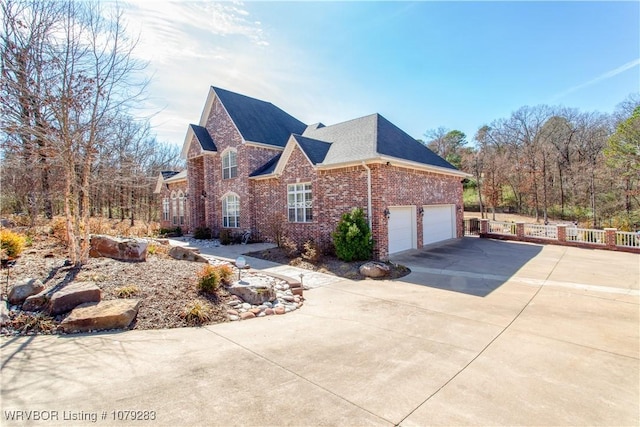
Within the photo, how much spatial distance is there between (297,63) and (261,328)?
11.2 meters

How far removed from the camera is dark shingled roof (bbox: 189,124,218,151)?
1846 centimetres

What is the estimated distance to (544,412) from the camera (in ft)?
9.66

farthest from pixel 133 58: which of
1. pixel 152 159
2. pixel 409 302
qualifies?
pixel 152 159

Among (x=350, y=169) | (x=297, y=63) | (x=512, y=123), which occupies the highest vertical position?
(x=512, y=123)

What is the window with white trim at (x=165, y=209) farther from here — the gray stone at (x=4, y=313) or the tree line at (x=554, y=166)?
the tree line at (x=554, y=166)

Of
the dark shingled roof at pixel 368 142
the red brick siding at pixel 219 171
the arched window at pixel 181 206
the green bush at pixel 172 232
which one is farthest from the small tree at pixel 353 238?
the arched window at pixel 181 206

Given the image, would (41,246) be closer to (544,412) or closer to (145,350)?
(145,350)

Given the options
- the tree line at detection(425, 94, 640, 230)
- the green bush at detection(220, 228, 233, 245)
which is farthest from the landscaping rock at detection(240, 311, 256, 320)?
the tree line at detection(425, 94, 640, 230)

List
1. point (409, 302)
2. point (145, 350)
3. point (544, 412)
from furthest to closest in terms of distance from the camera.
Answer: point (409, 302) → point (145, 350) → point (544, 412)

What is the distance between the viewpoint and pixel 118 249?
8.07 metres

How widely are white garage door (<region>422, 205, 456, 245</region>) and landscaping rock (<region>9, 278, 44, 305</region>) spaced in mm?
13539

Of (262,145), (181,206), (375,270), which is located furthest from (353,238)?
(181,206)

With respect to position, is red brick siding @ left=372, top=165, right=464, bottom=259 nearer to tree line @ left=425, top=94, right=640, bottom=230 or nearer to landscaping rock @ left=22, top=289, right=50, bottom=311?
landscaping rock @ left=22, top=289, right=50, bottom=311

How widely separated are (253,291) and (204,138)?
49.9 ft
